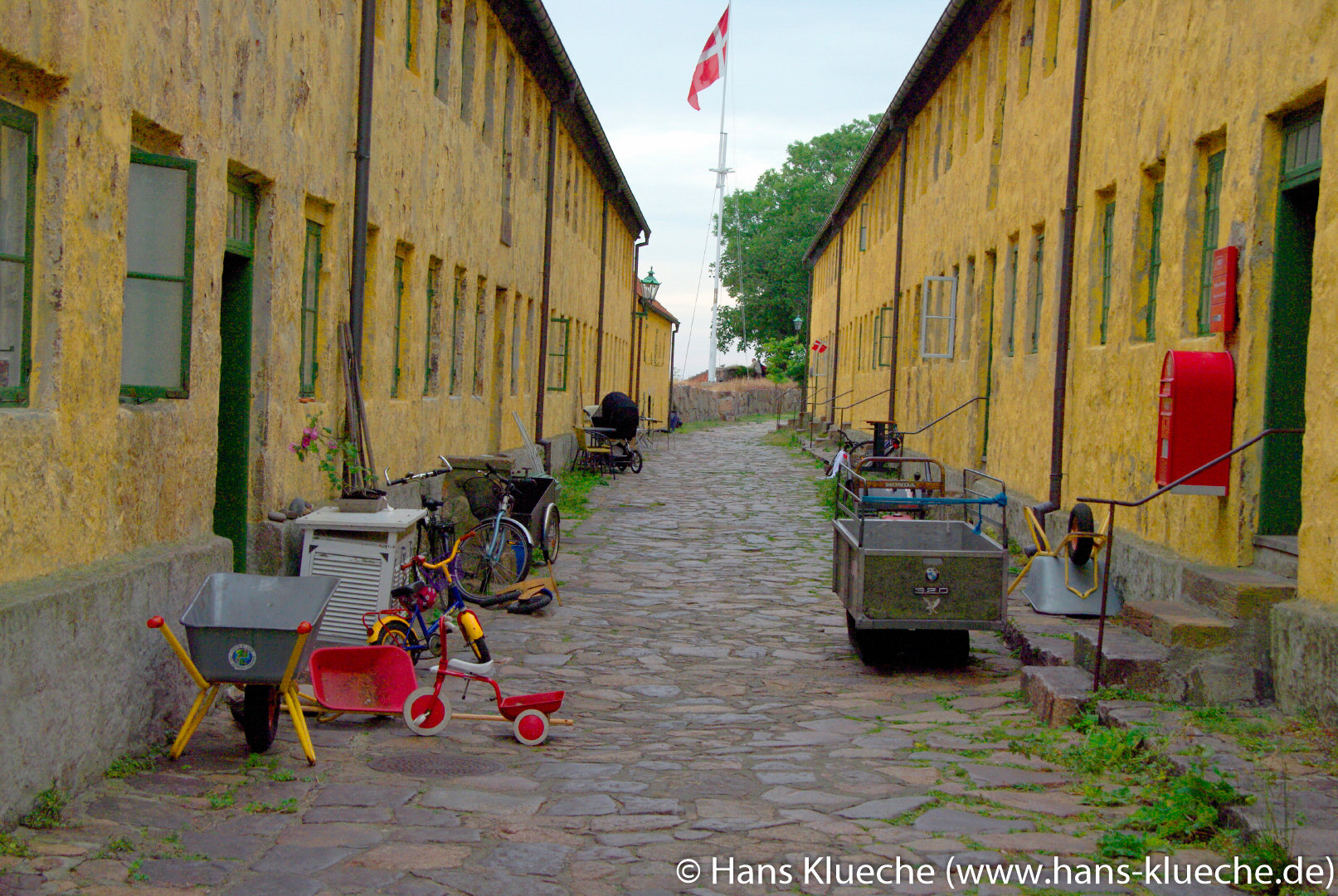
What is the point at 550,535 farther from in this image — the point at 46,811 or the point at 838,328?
the point at 838,328

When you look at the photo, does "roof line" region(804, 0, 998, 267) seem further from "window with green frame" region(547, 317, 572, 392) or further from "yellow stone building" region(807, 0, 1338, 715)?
"window with green frame" region(547, 317, 572, 392)

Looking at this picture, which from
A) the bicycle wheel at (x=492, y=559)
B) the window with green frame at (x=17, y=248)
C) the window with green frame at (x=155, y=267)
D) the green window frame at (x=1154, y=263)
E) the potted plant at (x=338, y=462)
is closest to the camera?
the window with green frame at (x=17, y=248)

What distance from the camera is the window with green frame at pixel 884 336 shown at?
28375mm

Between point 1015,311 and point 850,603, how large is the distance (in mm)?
7580

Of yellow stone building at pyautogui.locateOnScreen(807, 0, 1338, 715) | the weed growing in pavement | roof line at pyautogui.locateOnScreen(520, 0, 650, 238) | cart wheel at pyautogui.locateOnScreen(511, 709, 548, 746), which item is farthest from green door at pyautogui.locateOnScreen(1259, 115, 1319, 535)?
roof line at pyautogui.locateOnScreen(520, 0, 650, 238)

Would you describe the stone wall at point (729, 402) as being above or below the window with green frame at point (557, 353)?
below

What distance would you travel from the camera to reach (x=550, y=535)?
13.5 meters

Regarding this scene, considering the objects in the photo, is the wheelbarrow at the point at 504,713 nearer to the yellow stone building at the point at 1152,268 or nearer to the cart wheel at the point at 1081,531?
the yellow stone building at the point at 1152,268

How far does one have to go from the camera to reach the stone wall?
5903 cm

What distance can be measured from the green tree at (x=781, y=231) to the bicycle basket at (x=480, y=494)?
6753 centimetres

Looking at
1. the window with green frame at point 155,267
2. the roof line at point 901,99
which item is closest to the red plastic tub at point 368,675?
the window with green frame at point 155,267

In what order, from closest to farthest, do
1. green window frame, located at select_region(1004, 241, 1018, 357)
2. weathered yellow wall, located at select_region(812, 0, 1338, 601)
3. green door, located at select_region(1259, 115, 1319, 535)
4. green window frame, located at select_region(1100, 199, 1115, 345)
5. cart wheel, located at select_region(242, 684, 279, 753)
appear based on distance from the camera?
cart wheel, located at select_region(242, 684, 279, 753)
weathered yellow wall, located at select_region(812, 0, 1338, 601)
green door, located at select_region(1259, 115, 1319, 535)
green window frame, located at select_region(1100, 199, 1115, 345)
green window frame, located at select_region(1004, 241, 1018, 357)

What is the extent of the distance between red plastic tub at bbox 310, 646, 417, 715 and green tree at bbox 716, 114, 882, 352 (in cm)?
7310

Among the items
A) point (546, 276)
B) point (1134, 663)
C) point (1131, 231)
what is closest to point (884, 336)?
point (546, 276)
